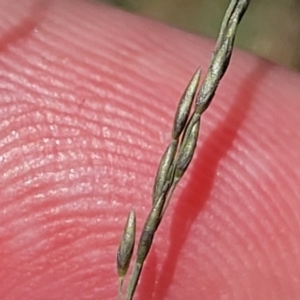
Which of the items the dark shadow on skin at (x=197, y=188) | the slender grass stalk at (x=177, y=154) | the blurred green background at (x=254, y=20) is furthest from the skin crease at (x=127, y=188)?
the blurred green background at (x=254, y=20)

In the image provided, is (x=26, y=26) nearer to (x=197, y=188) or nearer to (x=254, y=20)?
(x=197, y=188)

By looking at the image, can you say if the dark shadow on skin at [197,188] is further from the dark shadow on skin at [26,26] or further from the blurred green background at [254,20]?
the blurred green background at [254,20]

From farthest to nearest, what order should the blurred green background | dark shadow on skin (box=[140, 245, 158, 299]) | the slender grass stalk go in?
the blurred green background < dark shadow on skin (box=[140, 245, 158, 299]) < the slender grass stalk

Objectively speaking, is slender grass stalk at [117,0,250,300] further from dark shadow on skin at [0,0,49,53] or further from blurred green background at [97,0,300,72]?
blurred green background at [97,0,300,72]

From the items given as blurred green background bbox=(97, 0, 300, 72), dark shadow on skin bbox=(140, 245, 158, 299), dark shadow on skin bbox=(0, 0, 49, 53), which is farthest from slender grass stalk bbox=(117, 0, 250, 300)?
blurred green background bbox=(97, 0, 300, 72)

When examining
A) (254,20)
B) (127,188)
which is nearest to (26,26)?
(127,188)

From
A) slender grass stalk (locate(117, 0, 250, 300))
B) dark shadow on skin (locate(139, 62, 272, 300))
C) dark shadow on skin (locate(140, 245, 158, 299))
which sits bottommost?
dark shadow on skin (locate(140, 245, 158, 299))

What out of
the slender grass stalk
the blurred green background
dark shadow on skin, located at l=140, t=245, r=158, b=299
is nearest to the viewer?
the slender grass stalk
